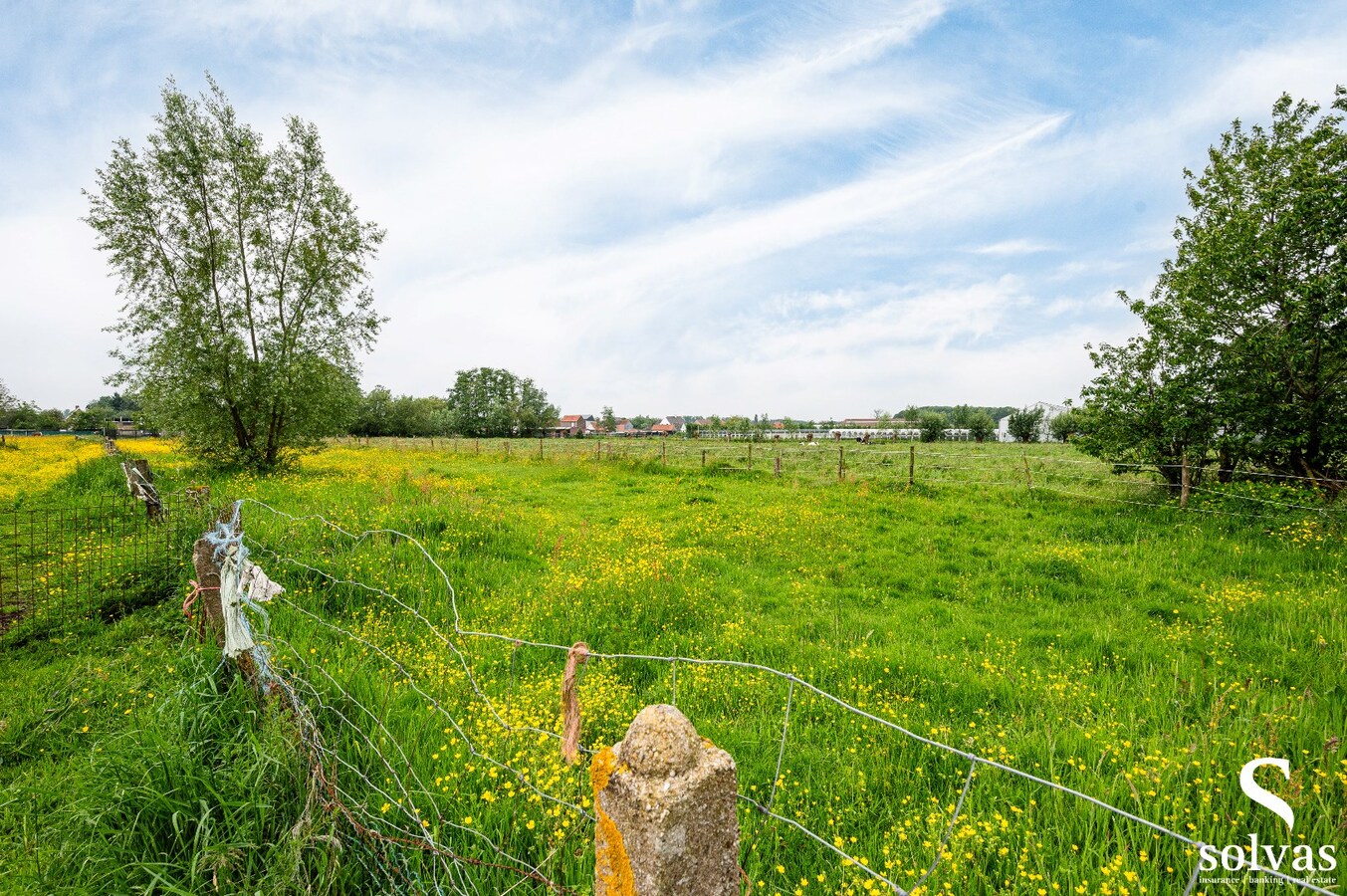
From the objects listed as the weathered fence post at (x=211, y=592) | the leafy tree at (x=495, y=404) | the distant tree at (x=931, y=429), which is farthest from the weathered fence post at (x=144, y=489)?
the leafy tree at (x=495, y=404)

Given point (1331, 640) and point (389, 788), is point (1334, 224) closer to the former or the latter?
point (1331, 640)

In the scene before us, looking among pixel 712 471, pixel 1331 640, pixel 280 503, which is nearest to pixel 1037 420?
pixel 712 471

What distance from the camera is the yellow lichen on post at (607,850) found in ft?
4.50

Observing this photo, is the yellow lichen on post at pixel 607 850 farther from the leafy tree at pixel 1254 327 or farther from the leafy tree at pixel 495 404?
the leafy tree at pixel 495 404

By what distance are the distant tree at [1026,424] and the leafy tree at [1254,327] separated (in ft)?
181

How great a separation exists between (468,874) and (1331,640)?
7945 millimetres

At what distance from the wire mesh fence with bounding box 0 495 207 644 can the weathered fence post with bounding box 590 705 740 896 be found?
7.34 metres

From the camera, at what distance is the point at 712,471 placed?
20.2 m

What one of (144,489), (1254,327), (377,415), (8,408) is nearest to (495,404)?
(377,415)

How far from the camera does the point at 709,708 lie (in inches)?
175

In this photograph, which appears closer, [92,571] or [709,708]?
[709,708]

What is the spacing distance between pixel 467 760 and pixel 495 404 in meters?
90.7

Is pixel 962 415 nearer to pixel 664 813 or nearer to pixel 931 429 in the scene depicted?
pixel 931 429

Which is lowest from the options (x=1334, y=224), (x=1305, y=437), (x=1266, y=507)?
(x=1266, y=507)
